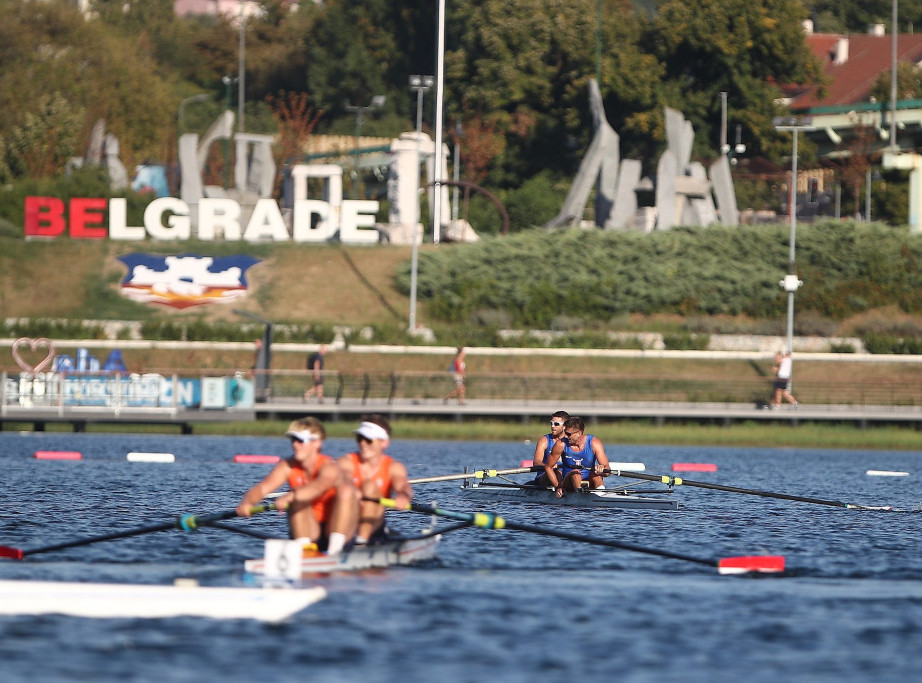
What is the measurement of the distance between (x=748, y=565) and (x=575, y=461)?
6381mm

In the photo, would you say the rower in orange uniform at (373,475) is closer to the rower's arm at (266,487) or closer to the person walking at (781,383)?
the rower's arm at (266,487)

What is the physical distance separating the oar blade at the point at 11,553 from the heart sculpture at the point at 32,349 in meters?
29.8

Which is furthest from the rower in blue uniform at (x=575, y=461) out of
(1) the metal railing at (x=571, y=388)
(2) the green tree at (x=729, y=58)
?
(2) the green tree at (x=729, y=58)

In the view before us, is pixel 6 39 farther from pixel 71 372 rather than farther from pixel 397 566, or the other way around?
pixel 397 566

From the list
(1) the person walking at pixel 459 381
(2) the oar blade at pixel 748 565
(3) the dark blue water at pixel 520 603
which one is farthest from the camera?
(1) the person walking at pixel 459 381

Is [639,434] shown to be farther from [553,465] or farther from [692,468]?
[553,465]

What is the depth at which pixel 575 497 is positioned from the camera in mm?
23547

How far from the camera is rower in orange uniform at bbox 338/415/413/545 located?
53.4ft

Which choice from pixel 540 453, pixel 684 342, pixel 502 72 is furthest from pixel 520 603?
pixel 502 72

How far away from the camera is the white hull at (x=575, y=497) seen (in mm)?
23547

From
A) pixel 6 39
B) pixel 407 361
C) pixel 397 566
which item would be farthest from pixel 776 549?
pixel 6 39

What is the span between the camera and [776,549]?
2030cm

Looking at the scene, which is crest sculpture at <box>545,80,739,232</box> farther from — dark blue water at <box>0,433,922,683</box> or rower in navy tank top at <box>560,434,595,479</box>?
rower in navy tank top at <box>560,434,595,479</box>

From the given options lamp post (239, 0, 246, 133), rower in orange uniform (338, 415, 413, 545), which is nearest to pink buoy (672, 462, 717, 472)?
rower in orange uniform (338, 415, 413, 545)
